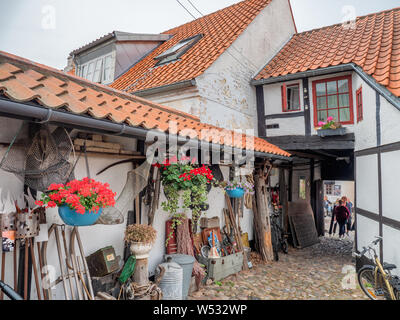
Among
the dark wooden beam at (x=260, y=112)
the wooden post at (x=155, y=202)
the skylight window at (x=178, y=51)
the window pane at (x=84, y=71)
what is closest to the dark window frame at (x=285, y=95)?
the dark wooden beam at (x=260, y=112)

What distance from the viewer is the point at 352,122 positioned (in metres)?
6.62

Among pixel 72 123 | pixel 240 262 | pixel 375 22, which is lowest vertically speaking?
pixel 240 262

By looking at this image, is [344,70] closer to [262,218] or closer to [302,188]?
[262,218]

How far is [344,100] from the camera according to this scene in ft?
22.3

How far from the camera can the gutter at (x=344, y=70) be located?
179 inches

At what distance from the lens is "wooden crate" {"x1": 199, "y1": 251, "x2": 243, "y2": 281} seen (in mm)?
5320

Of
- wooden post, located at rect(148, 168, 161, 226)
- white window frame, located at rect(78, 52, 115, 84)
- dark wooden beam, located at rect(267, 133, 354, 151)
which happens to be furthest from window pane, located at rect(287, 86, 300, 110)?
white window frame, located at rect(78, 52, 115, 84)

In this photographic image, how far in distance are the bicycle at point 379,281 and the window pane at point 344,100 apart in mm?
3429

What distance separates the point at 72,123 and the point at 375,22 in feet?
31.6

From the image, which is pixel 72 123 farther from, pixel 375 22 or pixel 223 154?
pixel 375 22

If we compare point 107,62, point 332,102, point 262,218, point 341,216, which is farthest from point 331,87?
point 107,62

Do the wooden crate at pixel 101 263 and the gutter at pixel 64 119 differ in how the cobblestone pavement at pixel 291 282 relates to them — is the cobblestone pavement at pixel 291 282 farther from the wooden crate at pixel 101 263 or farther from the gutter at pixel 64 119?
the gutter at pixel 64 119
